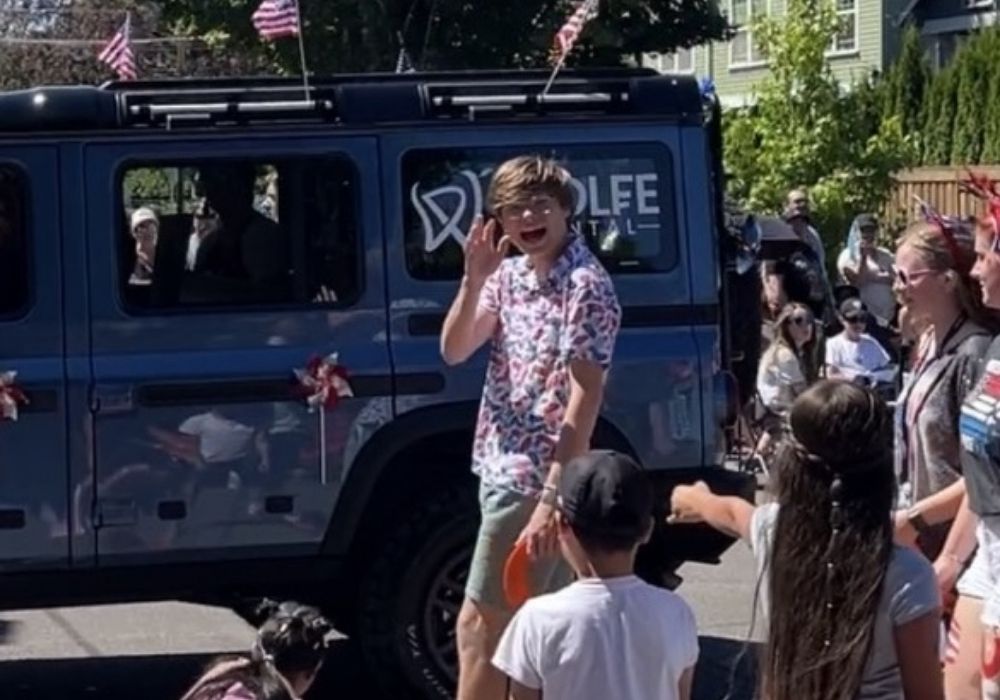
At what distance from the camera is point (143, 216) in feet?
24.3

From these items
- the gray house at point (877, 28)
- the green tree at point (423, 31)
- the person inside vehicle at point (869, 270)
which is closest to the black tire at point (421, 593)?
the person inside vehicle at point (869, 270)

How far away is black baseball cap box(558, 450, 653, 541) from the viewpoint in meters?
4.19

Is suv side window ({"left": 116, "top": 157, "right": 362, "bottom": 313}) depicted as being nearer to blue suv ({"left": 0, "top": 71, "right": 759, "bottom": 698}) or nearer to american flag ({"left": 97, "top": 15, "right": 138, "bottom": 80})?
blue suv ({"left": 0, "top": 71, "right": 759, "bottom": 698})

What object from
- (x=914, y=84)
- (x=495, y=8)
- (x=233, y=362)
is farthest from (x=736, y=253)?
(x=914, y=84)

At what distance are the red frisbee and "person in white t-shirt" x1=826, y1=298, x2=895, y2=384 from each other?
9.24m

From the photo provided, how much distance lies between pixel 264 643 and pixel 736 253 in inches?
159

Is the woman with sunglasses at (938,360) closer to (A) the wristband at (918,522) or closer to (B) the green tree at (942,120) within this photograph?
(A) the wristband at (918,522)

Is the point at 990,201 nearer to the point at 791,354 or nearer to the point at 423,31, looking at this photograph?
the point at 791,354

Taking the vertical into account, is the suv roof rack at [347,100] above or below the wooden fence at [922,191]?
above

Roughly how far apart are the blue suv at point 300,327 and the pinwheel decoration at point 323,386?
2 cm

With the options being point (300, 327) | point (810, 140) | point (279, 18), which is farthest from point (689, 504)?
point (810, 140)

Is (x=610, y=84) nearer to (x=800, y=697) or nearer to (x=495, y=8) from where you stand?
(x=800, y=697)

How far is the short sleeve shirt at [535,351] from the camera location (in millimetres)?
6227

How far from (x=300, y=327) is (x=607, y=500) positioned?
3.45 metres
